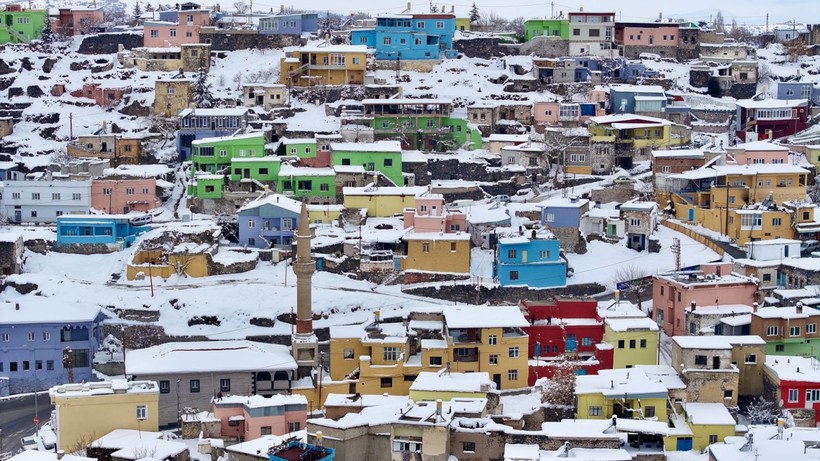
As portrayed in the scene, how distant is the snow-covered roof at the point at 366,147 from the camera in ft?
162

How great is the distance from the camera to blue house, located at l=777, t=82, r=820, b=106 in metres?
57.7

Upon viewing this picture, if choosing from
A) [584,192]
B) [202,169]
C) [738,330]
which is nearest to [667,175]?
[584,192]

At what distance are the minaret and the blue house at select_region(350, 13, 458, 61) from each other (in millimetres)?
19892

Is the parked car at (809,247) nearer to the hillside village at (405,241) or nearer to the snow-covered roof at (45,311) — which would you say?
the hillside village at (405,241)

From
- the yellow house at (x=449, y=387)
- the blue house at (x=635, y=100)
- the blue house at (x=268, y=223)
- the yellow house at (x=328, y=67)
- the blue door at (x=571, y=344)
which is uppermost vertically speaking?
the yellow house at (x=328, y=67)

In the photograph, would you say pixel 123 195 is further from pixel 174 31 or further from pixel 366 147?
pixel 174 31

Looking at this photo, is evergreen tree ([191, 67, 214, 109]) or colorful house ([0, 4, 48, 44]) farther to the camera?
colorful house ([0, 4, 48, 44])

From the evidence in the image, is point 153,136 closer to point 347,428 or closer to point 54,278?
point 54,278

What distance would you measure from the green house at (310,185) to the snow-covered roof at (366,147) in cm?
184

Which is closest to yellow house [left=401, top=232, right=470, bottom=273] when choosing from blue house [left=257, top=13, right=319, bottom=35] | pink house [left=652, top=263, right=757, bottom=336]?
pink house [left=652, top=263, right=757, bottom=336]

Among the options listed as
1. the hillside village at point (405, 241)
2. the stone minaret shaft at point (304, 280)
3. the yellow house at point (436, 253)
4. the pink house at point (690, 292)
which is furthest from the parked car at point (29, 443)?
the pink house at point (690, 292)

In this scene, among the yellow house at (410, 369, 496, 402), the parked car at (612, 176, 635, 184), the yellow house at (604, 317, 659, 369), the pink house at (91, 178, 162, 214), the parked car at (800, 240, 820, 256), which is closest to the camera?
the yellow house at (410, 369, 496, 402)

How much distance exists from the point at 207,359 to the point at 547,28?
28108mm

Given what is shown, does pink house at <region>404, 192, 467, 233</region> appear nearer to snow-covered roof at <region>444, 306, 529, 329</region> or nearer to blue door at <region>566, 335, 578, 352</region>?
snow-covered roof at <region>444, 306, 529, 329</region>
